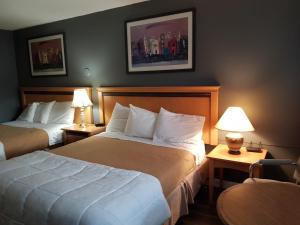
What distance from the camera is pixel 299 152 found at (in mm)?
2408

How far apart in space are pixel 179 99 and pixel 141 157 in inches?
39.9

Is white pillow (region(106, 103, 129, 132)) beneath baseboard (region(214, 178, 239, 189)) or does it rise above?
above

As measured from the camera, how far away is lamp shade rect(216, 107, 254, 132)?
2.34 m

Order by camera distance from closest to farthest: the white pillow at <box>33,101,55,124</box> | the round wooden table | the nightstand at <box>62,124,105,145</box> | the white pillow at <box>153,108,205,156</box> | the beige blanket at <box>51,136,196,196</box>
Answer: the round wooden table, the beige blanket at <box>51,136,196,196</box>, the white pillow at <box>153,108,205,156</box>, the nightstand at <box>62,124,105,145</box>, the white pillow at <box>33,101,55,124</box>

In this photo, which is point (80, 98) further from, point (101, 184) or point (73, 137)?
point (101, 184)

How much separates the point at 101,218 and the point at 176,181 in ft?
2.89

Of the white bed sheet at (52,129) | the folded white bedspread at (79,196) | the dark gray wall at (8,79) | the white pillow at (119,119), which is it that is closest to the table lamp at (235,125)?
the folded white bedspread at (79,196)

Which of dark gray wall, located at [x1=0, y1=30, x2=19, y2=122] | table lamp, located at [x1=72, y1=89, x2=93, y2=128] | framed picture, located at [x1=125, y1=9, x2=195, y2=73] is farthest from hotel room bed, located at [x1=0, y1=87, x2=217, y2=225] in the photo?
dark gray wall, located at [x1=0, y1=30, x2=19, y2=122]

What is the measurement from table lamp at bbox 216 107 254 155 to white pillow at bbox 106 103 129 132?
1260 mm

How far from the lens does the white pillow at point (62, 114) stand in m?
3.83

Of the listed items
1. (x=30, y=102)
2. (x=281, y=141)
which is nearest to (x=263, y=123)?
(x=281, y=141)

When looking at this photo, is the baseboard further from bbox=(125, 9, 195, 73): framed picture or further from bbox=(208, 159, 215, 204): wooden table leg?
bbox=(125, 9, 195, 73): framed picture

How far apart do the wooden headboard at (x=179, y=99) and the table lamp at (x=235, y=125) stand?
0.31m

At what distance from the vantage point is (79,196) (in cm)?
148
